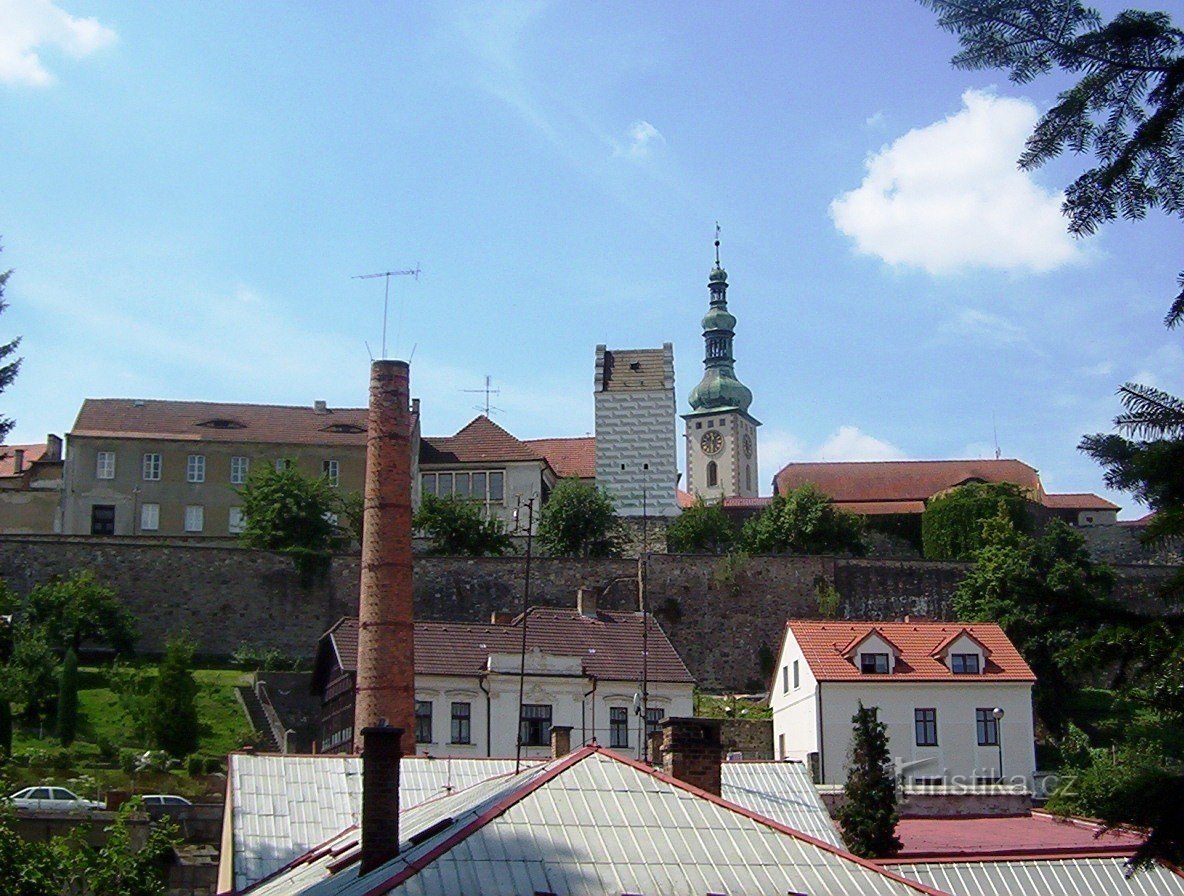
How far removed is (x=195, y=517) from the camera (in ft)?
209

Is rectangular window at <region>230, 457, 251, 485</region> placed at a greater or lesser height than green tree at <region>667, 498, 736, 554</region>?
greater

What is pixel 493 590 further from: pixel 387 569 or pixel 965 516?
pixel 387 569

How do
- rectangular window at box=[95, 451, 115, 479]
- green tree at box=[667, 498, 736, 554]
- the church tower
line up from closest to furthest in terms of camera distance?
1. rectangular window at box=[95, 451, 115, 479]
2. green tree at box=[667, 498, 736, 554]
3. the church tower

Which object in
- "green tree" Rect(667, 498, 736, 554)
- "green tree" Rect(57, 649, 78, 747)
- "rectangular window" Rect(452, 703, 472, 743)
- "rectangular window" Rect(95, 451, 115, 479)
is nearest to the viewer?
"rectangular window" Rect(452, 703, 472, 743)

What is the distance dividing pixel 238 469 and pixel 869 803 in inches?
1562

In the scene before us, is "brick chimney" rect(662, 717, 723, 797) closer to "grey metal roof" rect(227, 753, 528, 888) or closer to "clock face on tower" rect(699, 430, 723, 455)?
"grey metal roof" rect(227, 753, 528, 888)

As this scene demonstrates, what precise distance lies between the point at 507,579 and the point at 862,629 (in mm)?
16632

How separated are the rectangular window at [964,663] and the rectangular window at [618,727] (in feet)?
28.0

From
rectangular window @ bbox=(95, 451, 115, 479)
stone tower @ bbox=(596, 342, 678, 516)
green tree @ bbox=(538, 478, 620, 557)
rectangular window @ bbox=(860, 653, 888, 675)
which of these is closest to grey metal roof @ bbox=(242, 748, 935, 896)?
rectangular window @ bbox=(860, 653, 888, 675)

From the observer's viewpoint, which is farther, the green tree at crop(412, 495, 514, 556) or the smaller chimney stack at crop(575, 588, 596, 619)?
the green tree at crop(412, 495, 514, 556)

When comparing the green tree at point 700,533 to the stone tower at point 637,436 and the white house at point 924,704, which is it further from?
the white house at point 924,704

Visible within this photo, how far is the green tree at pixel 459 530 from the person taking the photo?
6044 cm

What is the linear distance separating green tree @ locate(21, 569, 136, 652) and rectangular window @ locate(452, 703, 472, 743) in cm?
1469

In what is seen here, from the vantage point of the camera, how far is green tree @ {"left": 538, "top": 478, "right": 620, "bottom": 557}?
2437 inches
